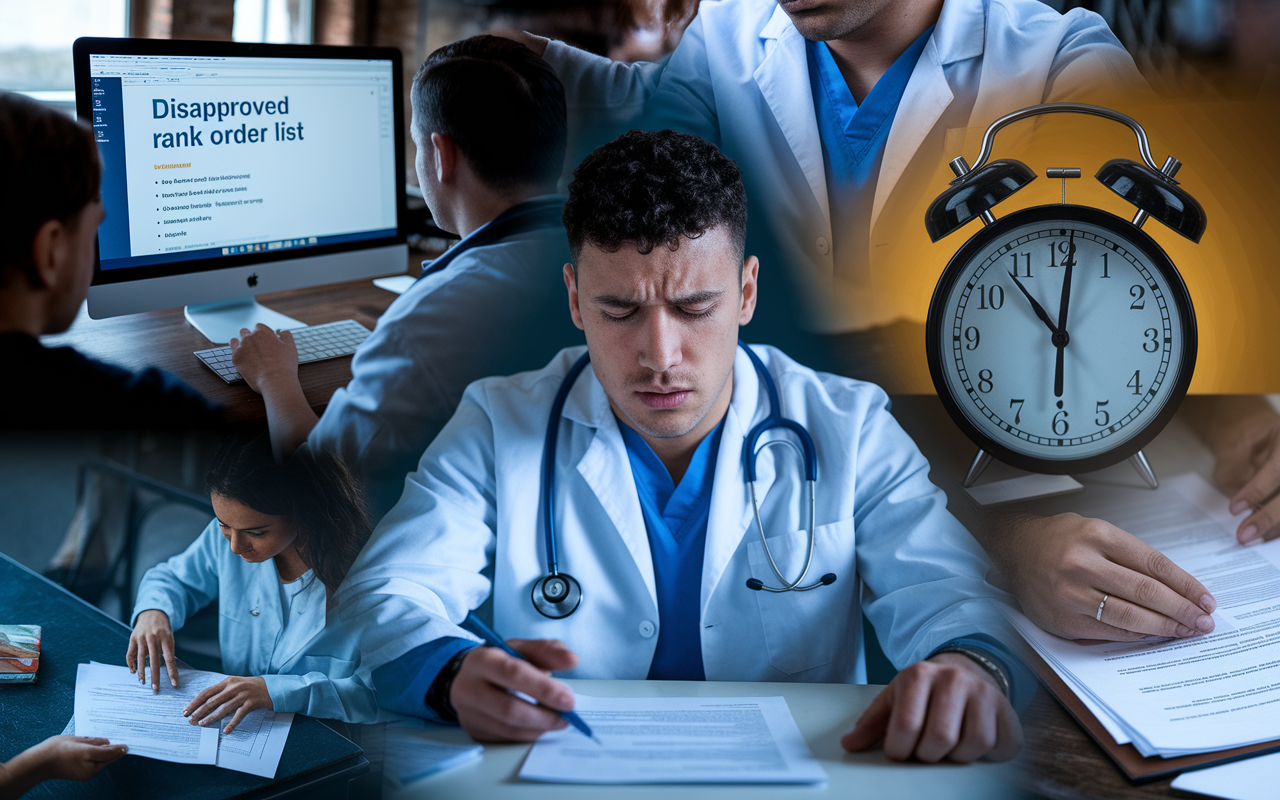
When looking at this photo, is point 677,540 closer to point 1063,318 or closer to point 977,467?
point 977,467

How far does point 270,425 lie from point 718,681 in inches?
27.5

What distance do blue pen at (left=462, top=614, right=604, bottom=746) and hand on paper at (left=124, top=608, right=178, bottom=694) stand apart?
0.40m

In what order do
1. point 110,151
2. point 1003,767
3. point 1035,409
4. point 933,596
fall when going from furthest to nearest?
1. point 110,151
2. point 1035,409
3. point 933,596
4. point 1003,767

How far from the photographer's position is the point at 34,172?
97 cm

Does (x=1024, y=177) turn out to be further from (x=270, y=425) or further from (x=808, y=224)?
(x=270, y=425)

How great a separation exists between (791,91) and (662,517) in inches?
22.0

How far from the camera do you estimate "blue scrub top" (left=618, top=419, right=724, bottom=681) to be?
3.45 feet

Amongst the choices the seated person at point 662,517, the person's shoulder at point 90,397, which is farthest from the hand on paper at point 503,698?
the person's shoulder at point 90,397

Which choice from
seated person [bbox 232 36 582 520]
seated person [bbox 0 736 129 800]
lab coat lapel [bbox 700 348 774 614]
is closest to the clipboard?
lab coat lapel [bbox 700 348 774 614]

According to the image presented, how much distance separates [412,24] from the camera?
1.34m

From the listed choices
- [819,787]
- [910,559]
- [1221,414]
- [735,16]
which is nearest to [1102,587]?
[910,559]

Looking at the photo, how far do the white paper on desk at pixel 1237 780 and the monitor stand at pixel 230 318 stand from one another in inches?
53.8

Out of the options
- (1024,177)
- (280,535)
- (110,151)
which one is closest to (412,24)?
(110,151)

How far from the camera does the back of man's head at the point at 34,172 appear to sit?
37.2 inches
